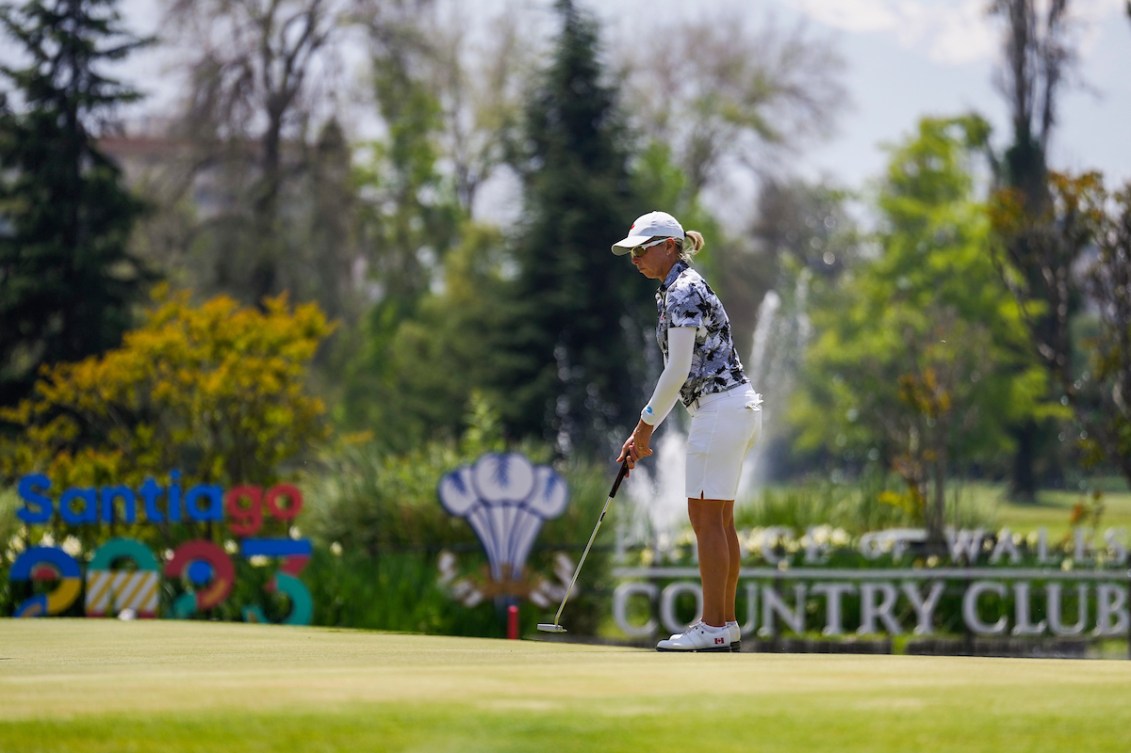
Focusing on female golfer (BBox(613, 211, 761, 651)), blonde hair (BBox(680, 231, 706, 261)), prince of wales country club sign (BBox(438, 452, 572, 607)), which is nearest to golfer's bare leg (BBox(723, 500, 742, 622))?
female golfer (BBox(613, 211, 761, 651))

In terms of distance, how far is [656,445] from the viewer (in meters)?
36.6

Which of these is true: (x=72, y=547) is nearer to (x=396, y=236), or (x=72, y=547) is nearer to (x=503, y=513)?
(x=503, y=513)

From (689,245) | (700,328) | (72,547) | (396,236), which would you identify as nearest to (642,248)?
(689,245)

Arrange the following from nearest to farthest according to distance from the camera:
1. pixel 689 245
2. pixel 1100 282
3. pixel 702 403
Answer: pixel 702 403 → pixel 689 245 → pixel 1100 282

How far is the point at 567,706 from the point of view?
4680 millimetres

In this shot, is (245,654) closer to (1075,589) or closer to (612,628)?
(612,628)

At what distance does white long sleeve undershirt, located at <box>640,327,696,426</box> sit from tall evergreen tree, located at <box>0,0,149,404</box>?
82.7 ft

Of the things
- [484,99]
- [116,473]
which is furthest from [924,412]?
[484,99]

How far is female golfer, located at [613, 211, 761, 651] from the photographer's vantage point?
7.04 meters

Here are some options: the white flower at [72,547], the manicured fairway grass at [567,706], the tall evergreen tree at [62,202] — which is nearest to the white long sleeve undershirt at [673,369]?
the manicured fairway grass at [567,706]

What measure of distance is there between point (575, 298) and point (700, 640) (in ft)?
94.0

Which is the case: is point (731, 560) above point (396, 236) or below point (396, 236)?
below

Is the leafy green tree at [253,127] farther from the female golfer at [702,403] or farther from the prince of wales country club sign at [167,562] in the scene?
the female golfer at [702,403]

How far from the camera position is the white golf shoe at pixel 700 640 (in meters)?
7.24
